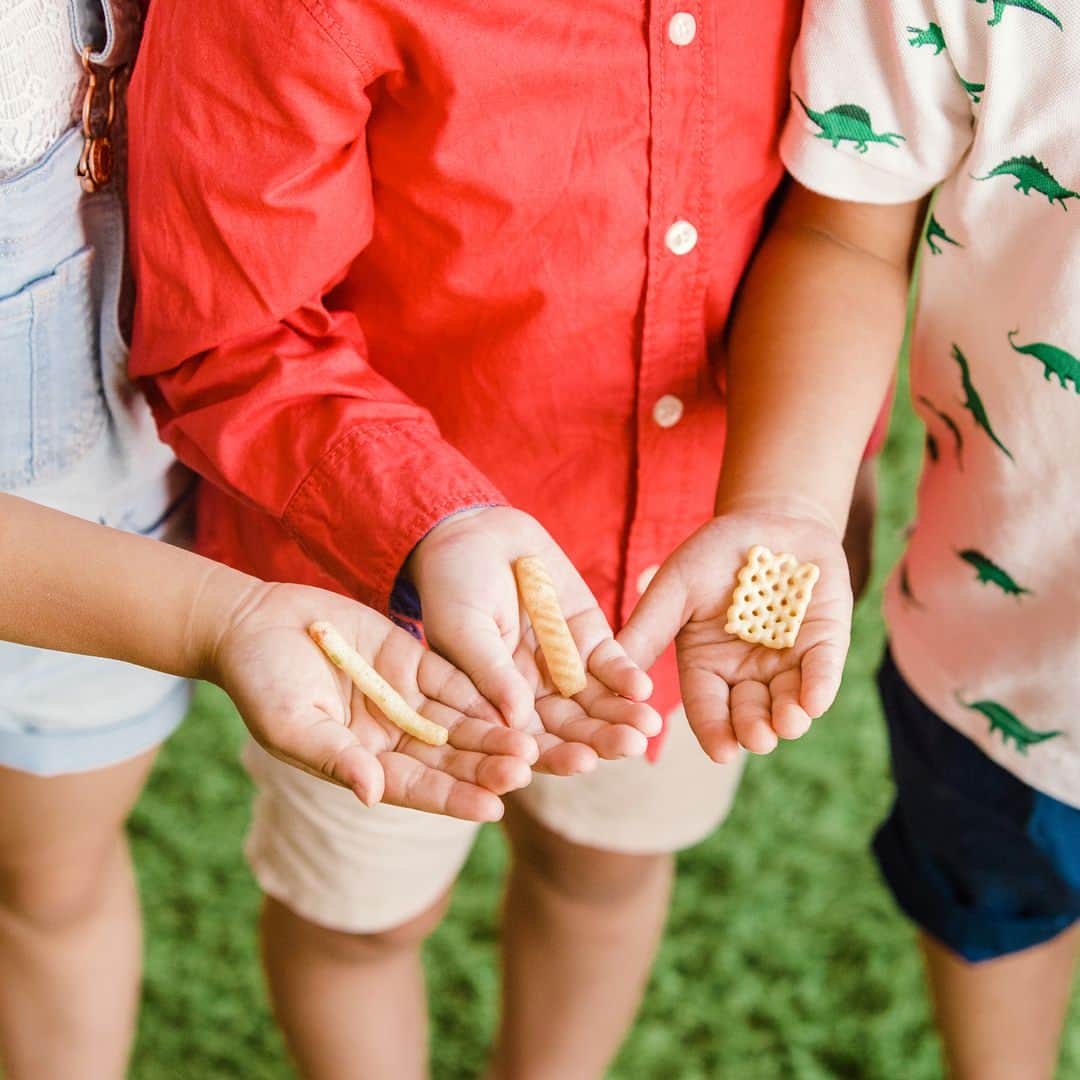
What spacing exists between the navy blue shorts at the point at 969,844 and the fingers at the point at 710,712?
309 mm

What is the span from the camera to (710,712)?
2.50ft

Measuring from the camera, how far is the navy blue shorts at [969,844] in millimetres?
995

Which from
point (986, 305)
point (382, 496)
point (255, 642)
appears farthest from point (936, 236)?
point (255, 642)

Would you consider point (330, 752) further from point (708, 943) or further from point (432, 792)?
point (708, 943)

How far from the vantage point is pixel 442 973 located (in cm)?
149

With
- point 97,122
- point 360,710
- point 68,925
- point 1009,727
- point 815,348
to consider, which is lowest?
point 68,925

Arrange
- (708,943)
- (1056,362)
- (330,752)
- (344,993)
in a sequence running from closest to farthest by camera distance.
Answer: (330,752) → (1056,362) → (344,993) → (708,943)

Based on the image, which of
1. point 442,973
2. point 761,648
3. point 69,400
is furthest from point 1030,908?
point 69,400

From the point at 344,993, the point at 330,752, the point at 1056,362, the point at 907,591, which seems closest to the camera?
the point at 330,752

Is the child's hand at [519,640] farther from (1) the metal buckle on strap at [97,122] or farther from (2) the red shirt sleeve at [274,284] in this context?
(1) the metal buckle on strap at [97,122]

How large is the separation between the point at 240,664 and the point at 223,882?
0.89 meters

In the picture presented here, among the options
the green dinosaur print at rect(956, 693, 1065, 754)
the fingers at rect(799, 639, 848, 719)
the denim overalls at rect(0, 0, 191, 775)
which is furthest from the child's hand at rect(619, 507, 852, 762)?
the denim overalls at rect(0, 0, 191, 775)

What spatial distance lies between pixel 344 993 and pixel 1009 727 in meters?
0.56

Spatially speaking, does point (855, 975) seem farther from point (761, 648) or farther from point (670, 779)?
point (761, 648)
